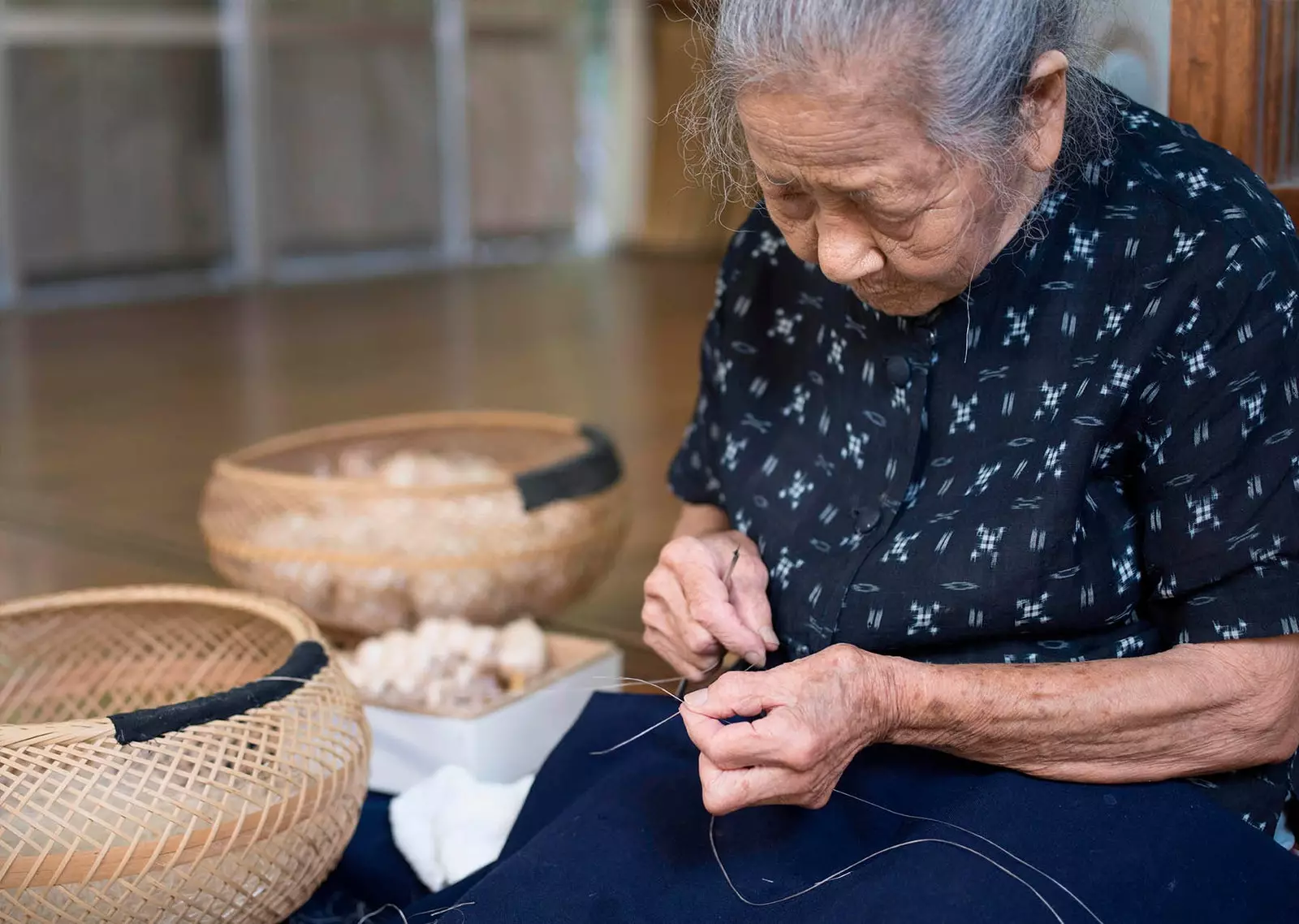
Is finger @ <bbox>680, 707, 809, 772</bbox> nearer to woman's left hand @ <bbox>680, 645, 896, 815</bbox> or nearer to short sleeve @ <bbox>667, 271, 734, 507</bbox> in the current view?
woman's left hand @ <bbox>680, 645, 896, 815</bbox>

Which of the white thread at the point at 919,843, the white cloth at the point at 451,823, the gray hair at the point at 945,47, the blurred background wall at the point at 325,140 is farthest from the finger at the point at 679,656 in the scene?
the blurred background wall at the point at 325,140

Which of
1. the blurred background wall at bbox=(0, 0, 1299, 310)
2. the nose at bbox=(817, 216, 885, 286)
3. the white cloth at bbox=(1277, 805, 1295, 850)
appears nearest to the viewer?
the nose at bbox=(817, 216, 885, 286)

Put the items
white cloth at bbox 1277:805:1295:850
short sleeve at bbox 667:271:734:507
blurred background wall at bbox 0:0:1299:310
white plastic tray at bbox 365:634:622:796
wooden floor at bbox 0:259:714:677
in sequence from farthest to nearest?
1. blurred background wall at bbox 0:0:1299:310
2. wooden floor at bbox 0:259:714:677
3. white plastic tray at bbox 365:634:622:796
4. short sleeve at bbox 667:271:734:507
5. white cloth at bbox 1277:805:1295:850

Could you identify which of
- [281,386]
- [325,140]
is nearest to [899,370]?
[281,386]

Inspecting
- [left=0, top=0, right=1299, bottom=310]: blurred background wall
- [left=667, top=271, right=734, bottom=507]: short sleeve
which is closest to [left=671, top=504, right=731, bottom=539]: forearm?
[left=667, top=271, right=734, bottom=507]: short sleeve

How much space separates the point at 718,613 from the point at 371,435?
53.7 inches

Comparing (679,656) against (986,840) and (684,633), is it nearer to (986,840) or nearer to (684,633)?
(684,633)

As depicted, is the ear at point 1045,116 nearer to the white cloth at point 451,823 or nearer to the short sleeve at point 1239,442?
the short sleeve at point 1239,442

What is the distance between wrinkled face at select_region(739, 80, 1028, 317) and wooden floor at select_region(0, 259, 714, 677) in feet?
3.43

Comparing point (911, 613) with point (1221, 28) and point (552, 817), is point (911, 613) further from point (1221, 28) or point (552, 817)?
point (1221, 28)

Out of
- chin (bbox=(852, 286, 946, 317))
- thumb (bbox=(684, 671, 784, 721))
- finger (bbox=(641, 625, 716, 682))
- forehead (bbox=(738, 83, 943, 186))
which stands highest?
forehead (bbox=(738, 83, 943, 186))

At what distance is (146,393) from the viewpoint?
4465 millimetres

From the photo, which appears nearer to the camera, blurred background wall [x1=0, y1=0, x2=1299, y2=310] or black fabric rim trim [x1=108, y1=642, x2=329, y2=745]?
black fabric rim trim [x1=108, y1=642, x2=329, y2=745]

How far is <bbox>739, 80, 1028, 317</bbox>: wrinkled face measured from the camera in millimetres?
1061
